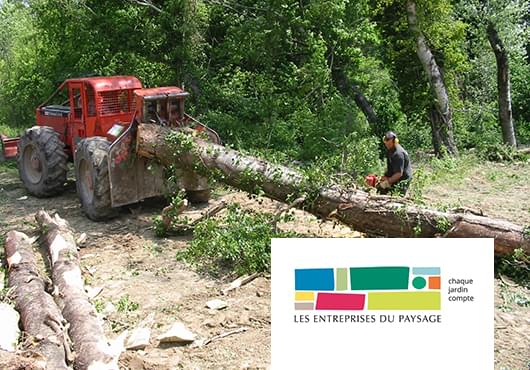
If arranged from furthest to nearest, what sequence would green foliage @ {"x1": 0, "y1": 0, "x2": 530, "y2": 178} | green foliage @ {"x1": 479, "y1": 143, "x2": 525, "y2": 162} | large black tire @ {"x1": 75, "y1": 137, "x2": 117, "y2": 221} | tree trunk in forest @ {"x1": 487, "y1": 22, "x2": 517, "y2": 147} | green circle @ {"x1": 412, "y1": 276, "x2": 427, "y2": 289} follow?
tree trunk in forest @ {"x1": 487, "y1": 22, "x2": 517, "y2": 147}
green foliage @ {"x1": 479, "y1": 143, "x2": 525, "y2": 162}
green foliage @ {"x1": 0, "y1": 0, "x2": 530, "y2": 178}
large black tire @ {"x1": 75, "y1": 137, "x2": 117, "y2": 221}
green circle @ {"x1": 412, "y1": 276, "x2": 427, "y2": 289}

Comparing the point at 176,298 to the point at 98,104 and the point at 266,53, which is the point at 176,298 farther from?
the point at 266,53

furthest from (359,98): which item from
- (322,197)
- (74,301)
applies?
(74,301)

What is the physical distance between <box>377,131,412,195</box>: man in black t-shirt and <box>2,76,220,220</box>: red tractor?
2.63 meters

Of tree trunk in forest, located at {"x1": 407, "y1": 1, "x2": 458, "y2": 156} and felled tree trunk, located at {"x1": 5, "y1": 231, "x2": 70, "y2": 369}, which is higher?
tree trunk in forest, located at {"x1": 407, "y1": 1, "x2": 458, "y2": 156}

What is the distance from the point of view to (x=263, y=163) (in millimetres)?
7953

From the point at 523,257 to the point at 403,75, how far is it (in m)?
10.8

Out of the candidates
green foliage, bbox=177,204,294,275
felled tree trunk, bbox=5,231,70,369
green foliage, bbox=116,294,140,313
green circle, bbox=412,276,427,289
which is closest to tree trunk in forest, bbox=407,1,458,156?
green foliage, bbox=177,204,294,275

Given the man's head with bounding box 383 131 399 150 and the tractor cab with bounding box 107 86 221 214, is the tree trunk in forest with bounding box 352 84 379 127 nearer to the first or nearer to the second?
the tractor cab with bounding box 107 86 221 214

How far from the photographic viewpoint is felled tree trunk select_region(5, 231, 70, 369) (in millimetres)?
4543

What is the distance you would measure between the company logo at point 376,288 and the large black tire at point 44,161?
320 inches

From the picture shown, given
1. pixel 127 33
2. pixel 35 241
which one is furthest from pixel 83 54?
pixel 35 241

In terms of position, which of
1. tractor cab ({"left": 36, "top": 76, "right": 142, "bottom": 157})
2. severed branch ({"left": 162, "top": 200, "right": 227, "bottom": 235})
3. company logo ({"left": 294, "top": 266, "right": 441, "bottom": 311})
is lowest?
severed branch ({"left": 162, "top": 200, "right": 227, "bottom": 235})

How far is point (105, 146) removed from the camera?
9.05 metres

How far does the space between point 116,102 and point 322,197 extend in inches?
164
